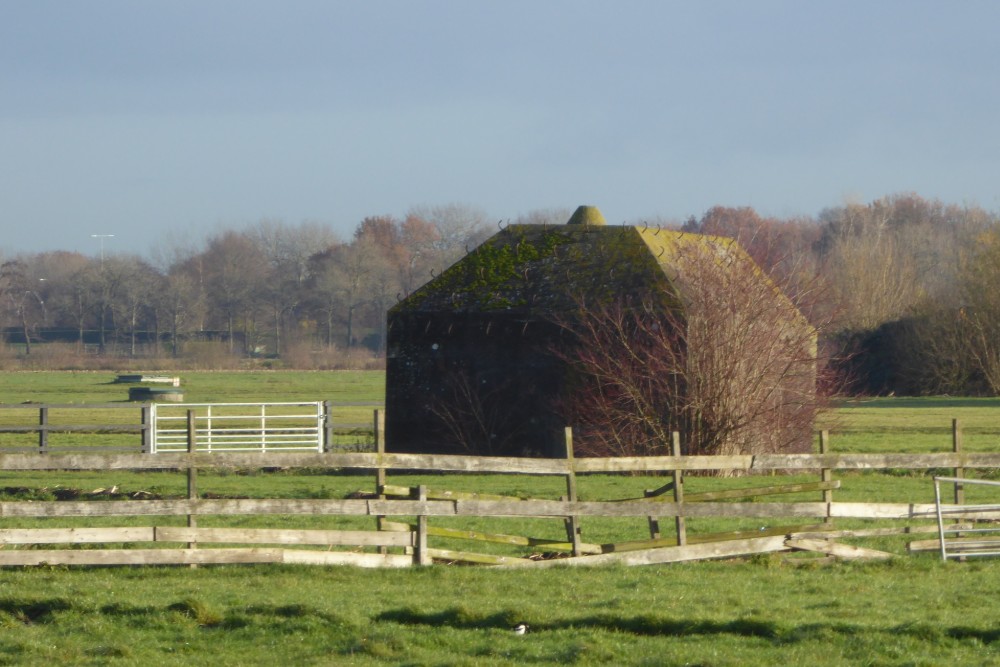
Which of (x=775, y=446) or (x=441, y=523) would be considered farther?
(x=775, y=446)

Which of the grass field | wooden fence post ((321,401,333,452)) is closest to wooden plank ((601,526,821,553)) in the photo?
the grass field

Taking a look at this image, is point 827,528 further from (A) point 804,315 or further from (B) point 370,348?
(B) point 370,348

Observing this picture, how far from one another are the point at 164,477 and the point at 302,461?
15.1m

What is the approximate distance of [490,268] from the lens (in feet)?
97.8

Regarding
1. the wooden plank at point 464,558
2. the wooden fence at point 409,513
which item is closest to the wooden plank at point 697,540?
the wooden fence at point 409,513

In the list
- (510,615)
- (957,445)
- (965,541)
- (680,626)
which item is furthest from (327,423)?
(680,626)

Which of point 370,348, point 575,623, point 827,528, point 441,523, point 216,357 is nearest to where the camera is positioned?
point 575,623

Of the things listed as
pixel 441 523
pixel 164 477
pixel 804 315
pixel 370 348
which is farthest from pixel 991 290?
pixel 370 348

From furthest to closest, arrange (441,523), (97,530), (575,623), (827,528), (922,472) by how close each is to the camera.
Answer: (922,472)
(441,523)
(827,528)
(97,530)
(575,623)

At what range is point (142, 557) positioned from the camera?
12.7 meters

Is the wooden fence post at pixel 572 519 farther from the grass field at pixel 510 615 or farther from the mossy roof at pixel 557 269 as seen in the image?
the mossy roof at pixel 557 269

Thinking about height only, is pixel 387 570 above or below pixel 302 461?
below

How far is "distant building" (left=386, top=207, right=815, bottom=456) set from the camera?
2831cm

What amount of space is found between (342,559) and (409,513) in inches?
34.5
